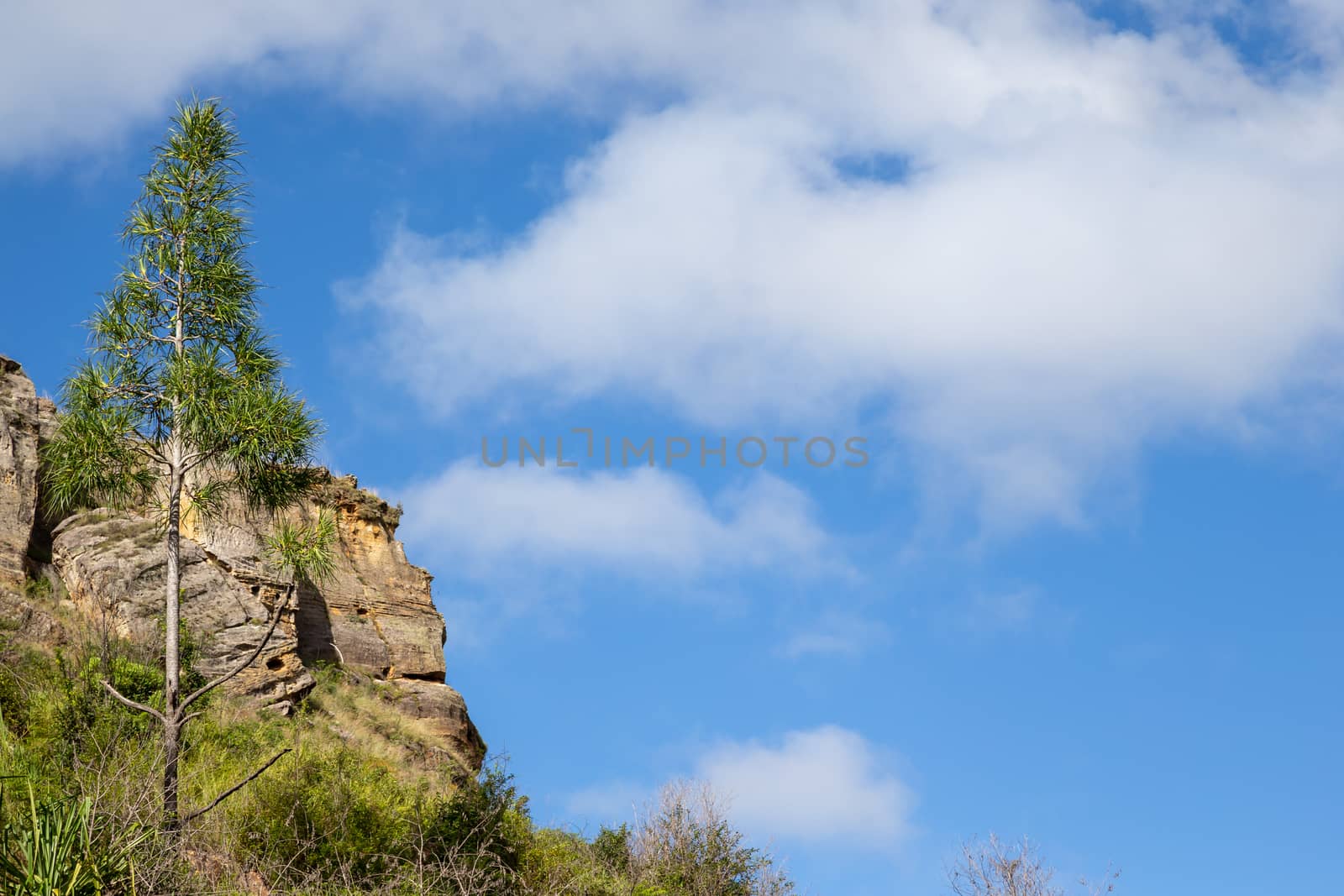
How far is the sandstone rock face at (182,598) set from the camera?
1018 inches

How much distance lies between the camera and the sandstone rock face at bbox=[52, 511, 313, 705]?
25.9 meters

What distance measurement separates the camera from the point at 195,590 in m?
27.5

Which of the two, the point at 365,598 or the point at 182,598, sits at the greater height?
the point at 365,598

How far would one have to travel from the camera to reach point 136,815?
13531mm

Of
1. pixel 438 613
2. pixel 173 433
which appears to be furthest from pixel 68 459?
pixel 438 613

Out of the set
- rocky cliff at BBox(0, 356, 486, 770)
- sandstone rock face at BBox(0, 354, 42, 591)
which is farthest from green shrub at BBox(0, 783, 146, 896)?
sandstone rock face at BBox(0, 354, 42, 591)

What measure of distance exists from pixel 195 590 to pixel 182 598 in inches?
23.2

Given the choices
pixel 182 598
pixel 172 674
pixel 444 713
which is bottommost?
pixel 172 674

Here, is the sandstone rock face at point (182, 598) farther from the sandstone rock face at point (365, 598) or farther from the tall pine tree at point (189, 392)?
the tall pine tree at point (189, 392)

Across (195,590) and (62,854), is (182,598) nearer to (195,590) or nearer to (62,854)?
(195,590)

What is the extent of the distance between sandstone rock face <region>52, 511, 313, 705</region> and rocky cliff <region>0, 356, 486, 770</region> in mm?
27

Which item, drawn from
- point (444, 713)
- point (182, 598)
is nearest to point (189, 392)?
point (182, 598)

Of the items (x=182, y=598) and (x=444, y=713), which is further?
(x=444, y=713)

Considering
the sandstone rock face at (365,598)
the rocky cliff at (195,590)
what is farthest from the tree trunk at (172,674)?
the sandstone rock face at (365,598)
